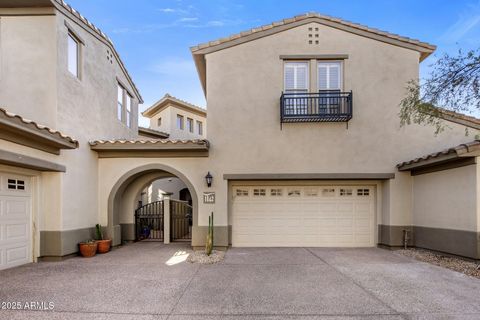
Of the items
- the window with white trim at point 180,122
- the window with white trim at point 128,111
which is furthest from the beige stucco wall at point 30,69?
the window with white trim at point 180,122

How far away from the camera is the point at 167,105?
2134 centimetres

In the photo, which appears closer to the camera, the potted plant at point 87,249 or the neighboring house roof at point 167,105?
the potted plant at point 87,249

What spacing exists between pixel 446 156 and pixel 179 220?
31.0 feet

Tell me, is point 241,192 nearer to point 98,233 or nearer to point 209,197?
point 209,197

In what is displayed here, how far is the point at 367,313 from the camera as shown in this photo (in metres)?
4.68

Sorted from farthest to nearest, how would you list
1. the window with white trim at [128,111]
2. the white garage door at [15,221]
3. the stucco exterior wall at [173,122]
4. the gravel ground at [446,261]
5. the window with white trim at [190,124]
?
the window with white trim at [190,124], the stucco exterior wall at [173,122], the window with white trim at [128,111], the white garage door at [15,221], the gravel ground at [446,261]

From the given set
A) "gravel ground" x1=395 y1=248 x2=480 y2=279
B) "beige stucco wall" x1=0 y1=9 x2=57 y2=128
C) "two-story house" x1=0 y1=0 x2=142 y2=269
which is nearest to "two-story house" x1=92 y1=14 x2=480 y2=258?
"gravel ground" x1=395 y1=248 x2=480 y2=279

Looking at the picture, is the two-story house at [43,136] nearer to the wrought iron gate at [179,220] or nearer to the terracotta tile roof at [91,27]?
the terracotta tile roof at [91,27]

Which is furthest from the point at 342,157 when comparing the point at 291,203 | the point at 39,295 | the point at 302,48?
the point at 39,295

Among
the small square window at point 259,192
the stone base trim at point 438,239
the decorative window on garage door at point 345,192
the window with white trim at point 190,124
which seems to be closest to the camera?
the stone base trim at point 438,239

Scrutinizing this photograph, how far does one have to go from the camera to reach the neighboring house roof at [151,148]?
9.55 m

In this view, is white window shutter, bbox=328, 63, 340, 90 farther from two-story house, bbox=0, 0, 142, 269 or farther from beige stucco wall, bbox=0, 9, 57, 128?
beige stucco wall, bbox=0, 9, 57, 128

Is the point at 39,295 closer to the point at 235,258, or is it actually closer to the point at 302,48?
the point at 235,258

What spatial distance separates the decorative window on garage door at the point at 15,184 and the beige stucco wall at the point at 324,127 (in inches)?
205
